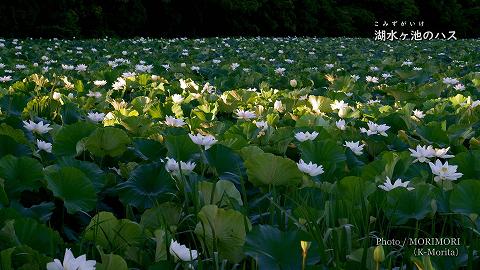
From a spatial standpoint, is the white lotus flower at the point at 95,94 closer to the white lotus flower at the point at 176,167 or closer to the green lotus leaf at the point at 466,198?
the white lotus flower at the point at 176,167

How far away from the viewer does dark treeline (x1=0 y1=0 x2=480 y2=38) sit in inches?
379

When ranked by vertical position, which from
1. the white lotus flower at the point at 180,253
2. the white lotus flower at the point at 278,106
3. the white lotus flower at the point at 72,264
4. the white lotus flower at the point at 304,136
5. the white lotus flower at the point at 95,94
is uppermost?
the white lotus flower at the point at 72,264

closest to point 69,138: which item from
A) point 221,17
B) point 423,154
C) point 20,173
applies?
point 20,173

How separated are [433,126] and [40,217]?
3.59 feet

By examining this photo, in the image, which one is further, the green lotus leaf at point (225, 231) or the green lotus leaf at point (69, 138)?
the green lotus leaf at point (69, 138)

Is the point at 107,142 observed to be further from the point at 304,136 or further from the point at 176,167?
the point at 304,136

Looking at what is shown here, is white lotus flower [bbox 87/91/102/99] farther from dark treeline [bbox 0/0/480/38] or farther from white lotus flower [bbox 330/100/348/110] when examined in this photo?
dark treeline [bbox 0/0/480/38]

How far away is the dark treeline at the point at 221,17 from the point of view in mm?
9633

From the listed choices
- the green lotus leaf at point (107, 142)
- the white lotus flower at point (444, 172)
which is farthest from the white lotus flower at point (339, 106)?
the green lotus leaf at point (107, 142)

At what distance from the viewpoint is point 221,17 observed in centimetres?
1301

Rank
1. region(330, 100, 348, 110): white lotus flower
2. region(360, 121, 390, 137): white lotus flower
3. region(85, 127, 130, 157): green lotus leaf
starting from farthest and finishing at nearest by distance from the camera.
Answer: region(330, 100, 348, 110): white lotus flower → region(360, 121, 390, 137): white lotus flower → region(85, 127, 130, 157): green lotus leaf

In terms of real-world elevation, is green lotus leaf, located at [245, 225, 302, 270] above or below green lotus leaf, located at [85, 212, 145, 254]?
above

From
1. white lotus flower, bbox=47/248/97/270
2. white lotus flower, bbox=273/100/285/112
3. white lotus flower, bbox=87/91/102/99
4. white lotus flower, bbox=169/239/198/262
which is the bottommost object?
white lotus flower, bbox=87/91/102/99

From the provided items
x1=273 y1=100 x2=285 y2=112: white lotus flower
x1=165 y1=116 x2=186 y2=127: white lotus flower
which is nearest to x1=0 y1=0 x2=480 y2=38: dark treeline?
x1=273 y1=100 x2=285 y2=112: white lotus flower
